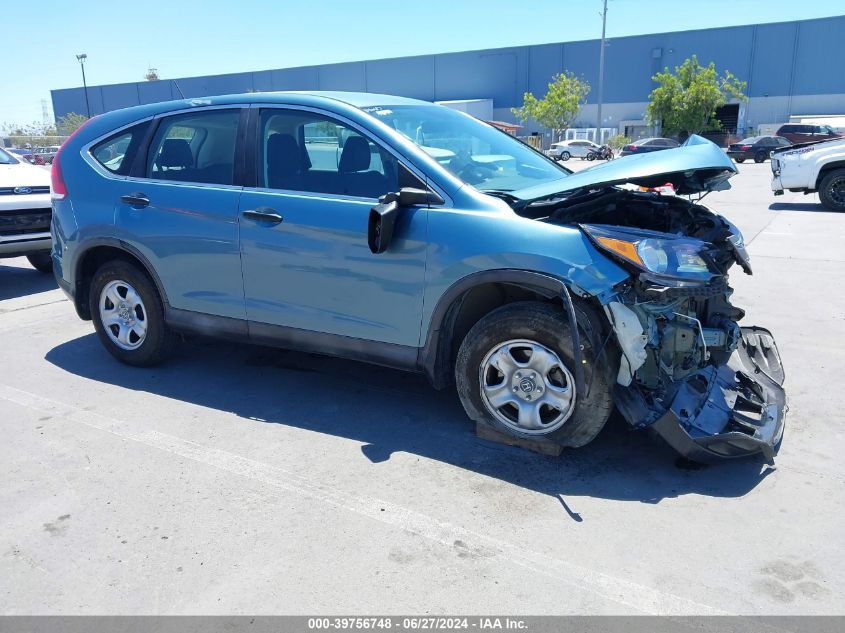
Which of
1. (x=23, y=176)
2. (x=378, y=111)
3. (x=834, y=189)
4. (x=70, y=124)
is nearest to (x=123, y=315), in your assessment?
(x=378, y=111)

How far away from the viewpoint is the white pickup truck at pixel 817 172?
13.0m

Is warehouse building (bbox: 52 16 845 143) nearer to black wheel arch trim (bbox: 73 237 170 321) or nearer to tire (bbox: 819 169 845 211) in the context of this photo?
tire (bbox: 819 169 845 211)

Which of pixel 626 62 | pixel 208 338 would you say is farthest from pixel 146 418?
pixel 626 62

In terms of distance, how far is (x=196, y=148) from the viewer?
4.70 metres

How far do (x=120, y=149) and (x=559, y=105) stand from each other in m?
54.0

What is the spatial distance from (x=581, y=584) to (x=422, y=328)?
5.36ft

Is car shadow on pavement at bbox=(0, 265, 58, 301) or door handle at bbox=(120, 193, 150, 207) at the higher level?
door handle at bbox=(120, 193, 150, 207)

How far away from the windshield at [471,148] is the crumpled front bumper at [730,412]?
1.54m

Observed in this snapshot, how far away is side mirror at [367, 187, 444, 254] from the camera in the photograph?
3.68 meters

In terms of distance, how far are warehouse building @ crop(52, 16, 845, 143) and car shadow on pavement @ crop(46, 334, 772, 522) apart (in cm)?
5697

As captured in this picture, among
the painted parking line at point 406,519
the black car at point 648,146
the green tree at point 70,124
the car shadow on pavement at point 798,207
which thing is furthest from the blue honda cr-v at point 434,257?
the green tree at point 70,124

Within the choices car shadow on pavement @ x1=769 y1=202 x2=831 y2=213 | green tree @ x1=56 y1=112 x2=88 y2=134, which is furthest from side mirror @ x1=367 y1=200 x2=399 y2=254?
green tree @ x1=56 y1=112 x2=88 y2=134

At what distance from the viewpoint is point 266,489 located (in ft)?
11.4

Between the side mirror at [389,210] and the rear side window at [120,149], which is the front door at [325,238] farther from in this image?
the rear side window at [120,149]
